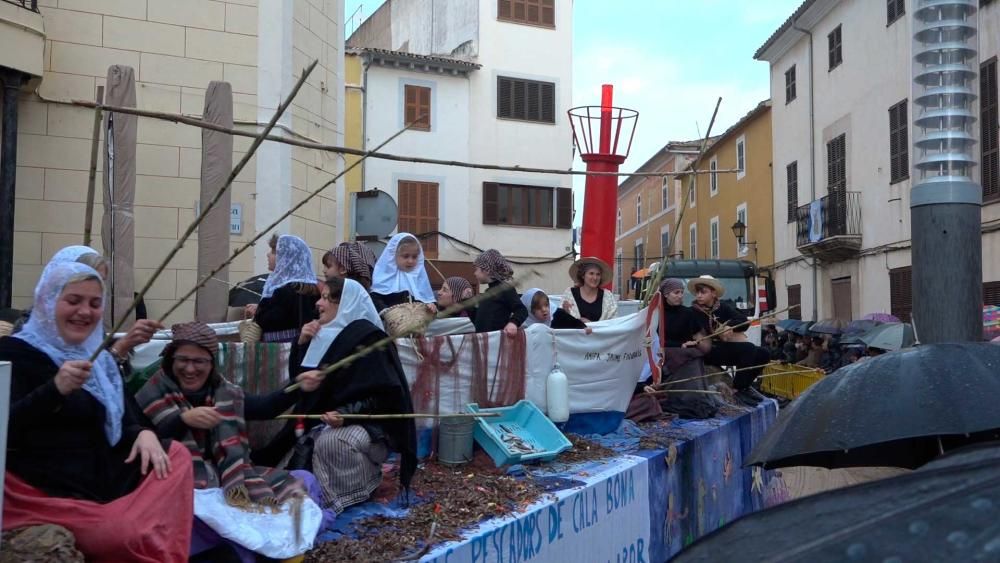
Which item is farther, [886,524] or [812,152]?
[812,152]

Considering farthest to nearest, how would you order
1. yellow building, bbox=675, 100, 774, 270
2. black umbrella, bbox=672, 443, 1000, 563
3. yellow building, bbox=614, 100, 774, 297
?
yellow building, bbox=614, 100, 774, 297 < yellow building, bbox=675, 100, 774, 270 < black umbrella, bbox=672, 443, 1000, 563

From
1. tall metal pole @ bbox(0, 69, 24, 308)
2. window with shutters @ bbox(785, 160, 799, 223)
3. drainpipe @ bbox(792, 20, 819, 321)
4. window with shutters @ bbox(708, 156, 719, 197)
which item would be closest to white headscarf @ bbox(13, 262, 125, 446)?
tall metal pole @ bbox(0, 69, 24, 308)

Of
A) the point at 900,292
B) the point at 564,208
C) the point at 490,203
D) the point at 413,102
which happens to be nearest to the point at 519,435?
the point at 900,292

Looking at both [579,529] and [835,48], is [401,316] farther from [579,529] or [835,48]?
[835,48]

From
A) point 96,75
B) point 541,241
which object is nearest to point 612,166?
point 96,75

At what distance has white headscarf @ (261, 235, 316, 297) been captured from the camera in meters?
5.78

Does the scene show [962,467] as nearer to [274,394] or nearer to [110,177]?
[274,394]

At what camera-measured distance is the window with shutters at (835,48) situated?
83.7 ft

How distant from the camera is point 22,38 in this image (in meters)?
10.3

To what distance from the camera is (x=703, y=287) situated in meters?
8.87

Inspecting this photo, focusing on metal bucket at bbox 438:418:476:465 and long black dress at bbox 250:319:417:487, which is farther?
metal bucket at bbox 438:418:476:465

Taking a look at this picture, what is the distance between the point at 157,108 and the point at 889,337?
33.9 feet

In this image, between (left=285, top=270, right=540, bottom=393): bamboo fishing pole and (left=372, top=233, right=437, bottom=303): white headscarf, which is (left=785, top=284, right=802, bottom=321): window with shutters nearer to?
(left=372, top=233, right=437, bottom=303): white headscarf

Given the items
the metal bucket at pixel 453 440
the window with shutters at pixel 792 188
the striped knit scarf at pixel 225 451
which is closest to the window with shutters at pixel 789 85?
the window with shutters at pixel 792 188
